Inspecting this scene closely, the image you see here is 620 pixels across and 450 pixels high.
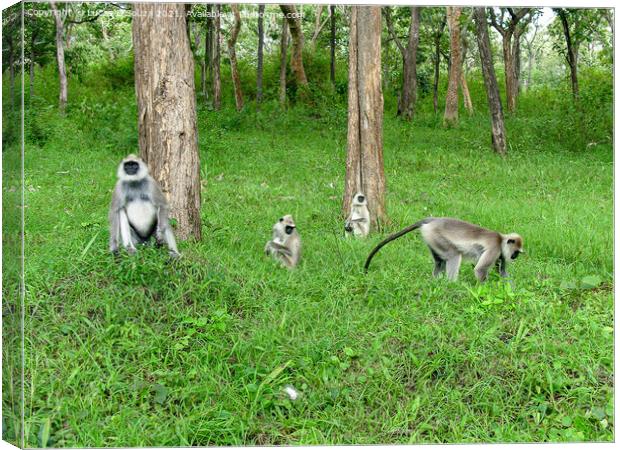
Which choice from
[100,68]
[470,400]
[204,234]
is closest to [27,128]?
[100,68]

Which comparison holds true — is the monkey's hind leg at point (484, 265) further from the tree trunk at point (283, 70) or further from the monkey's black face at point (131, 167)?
the monkey's black face at point (131, 167)

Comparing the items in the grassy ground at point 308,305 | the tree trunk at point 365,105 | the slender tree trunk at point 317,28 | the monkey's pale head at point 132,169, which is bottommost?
the grassy ground at point 308,305

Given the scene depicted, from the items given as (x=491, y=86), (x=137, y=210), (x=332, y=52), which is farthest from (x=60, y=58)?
(x=491, y=86)

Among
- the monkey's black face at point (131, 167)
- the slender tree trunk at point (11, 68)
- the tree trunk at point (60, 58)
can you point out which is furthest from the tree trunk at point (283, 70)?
the slender tree trunk at point (11, 68)

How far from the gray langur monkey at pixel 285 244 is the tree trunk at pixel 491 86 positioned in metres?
1.84

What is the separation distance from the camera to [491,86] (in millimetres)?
6438

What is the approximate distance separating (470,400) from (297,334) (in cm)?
106

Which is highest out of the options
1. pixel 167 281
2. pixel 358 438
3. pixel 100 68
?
pixel 100 68

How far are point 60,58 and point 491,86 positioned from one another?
138 inches

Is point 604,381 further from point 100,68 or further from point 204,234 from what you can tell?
point 100,68

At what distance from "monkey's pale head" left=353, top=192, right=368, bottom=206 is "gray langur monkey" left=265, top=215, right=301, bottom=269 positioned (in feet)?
2.37

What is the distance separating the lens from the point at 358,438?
13.6 ft

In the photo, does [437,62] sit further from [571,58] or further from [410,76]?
[571,58]

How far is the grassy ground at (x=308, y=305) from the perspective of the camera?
4.16 metres
